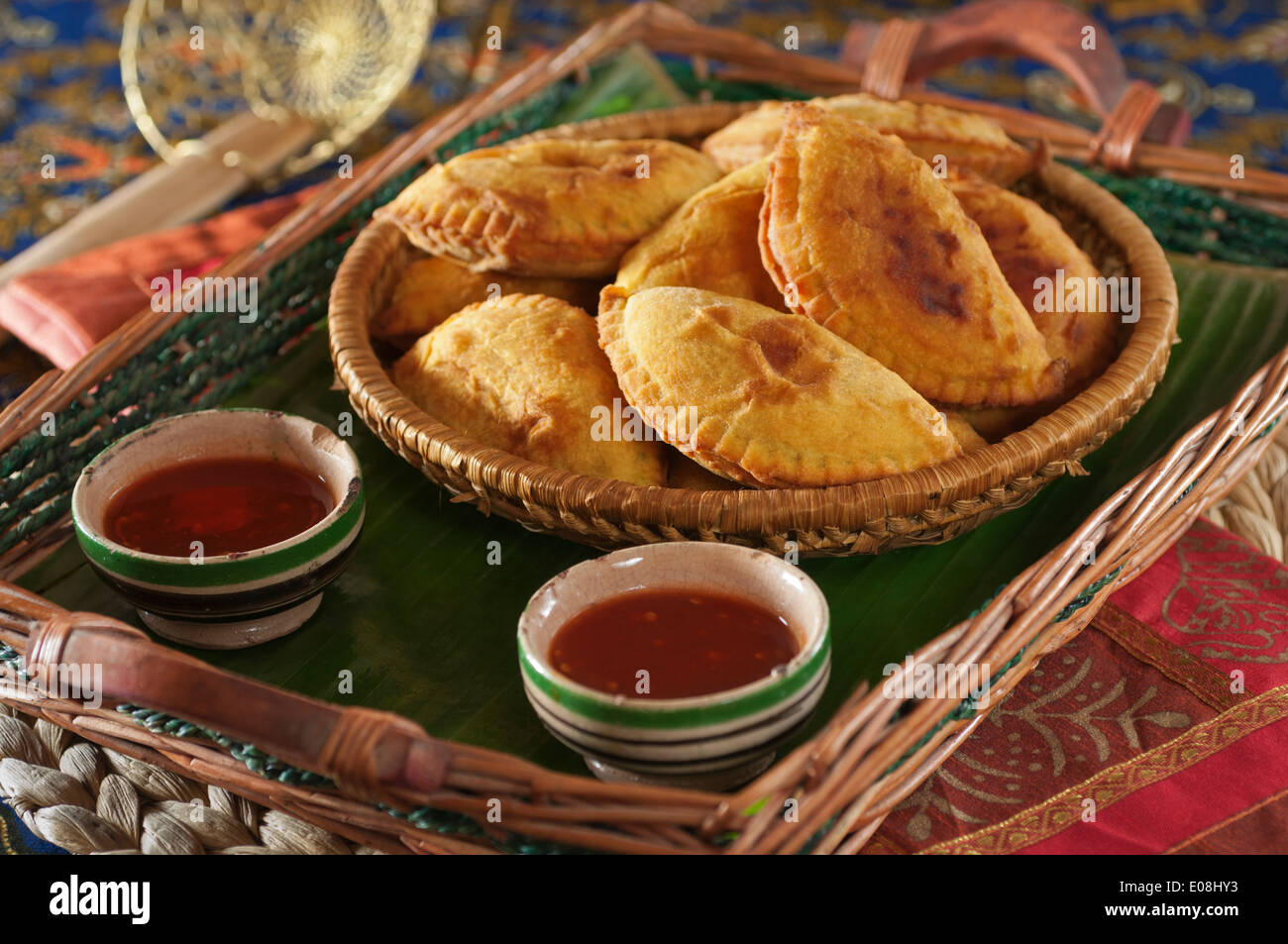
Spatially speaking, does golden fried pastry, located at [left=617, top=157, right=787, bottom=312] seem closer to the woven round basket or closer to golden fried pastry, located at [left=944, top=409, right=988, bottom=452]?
golden fried pastry, located at [left=944, top=409, right=988, bottom=452]

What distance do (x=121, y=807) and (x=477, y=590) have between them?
0.61 metres

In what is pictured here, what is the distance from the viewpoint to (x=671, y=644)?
168cm

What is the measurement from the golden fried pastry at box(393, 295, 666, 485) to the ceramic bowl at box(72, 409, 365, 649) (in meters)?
0.22

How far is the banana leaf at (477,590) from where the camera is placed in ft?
6.33

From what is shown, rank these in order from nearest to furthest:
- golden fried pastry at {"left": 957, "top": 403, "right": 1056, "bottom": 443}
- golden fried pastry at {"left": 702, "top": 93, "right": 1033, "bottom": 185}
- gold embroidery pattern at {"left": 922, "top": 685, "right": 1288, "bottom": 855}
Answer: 1. gold embroidery pattern at {"left": 922, "top": 685, "right": 1288, "bottom": 855}
2. golden fried pastry at {"left": 957, "top": 403, "right": 1056, "bottom": 443}
3. golden fried pastry at {"left": 702, "top": 93, "right": 1033, "bottom": 185}

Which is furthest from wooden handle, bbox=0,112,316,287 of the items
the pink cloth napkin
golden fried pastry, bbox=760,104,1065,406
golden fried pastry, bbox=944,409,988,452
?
golden fried pastry, bbox=944,409,988,452

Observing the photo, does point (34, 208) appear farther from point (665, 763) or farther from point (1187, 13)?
point (1187, 13)

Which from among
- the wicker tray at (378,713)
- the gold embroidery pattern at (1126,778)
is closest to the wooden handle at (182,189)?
the wicker tray at (378,713)

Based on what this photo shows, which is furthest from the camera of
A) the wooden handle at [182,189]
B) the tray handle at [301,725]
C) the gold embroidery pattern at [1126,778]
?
the wooden handle at [182,189]

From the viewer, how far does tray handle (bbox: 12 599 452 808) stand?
143 centimetres

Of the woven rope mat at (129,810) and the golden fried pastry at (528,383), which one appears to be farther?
the golden fried pastry at (528,383)

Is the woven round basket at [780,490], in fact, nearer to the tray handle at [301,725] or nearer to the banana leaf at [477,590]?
the banana leaf at [477,590]

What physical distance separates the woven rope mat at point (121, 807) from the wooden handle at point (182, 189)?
167cm

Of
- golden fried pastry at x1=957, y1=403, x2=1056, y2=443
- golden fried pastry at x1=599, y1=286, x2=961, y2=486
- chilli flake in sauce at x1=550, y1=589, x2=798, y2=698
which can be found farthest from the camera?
golden fried pastry at x1=957, y1=403, x2=1056, y2=443
